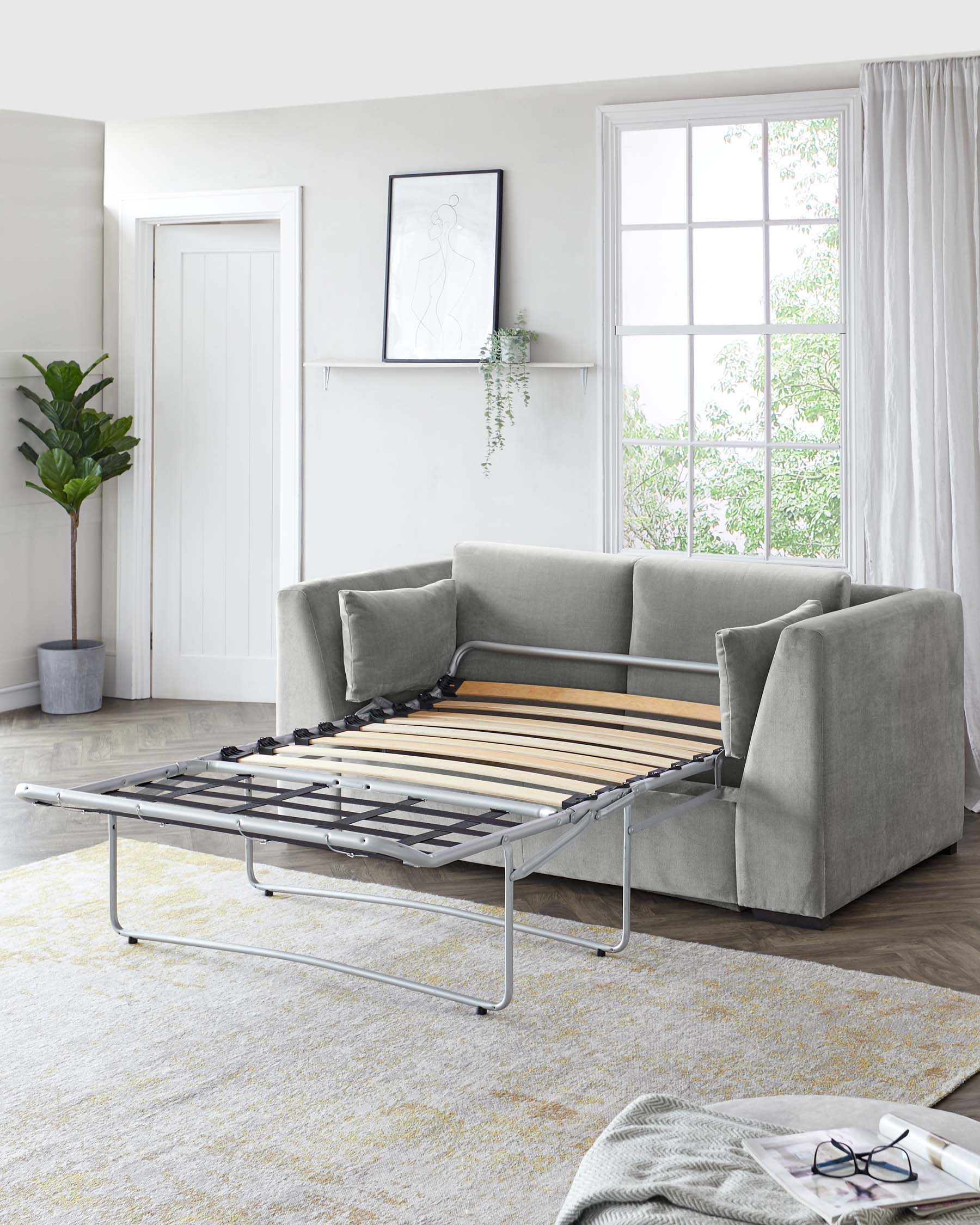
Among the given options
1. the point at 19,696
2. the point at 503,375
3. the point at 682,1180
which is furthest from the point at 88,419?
the point at 682,1180

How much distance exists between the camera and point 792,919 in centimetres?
A: 382

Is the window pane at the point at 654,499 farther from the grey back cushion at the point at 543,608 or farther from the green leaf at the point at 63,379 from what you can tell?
the green leaf at the point at 63,379

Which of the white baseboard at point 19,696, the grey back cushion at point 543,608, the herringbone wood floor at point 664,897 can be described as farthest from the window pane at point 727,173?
the white baseboard at point 19,696

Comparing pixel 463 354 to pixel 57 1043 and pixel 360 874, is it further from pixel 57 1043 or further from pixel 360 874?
pixel 57 1043

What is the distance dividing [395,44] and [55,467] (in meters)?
4.32

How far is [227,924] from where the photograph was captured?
3791 mm

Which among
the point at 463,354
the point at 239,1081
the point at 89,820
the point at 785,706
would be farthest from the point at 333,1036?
the point at 463,354

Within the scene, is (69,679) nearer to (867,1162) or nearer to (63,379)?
(63,379)

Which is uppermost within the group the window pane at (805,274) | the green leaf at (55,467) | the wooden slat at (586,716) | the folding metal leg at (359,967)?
the window pane at (805,274)

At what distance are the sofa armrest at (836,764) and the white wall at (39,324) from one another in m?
4.17

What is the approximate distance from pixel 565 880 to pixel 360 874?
0.61 metres

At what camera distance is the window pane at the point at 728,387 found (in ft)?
19.0

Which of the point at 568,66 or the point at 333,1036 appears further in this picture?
the point at 568,66

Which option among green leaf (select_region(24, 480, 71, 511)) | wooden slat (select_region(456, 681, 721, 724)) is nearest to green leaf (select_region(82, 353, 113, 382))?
green leaf (select_region(24, 480, 71, 511))
